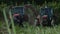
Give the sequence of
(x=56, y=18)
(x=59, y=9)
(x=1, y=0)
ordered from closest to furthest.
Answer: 1. (x=56, y=18)
2. (x=59, y=9)
3. (x=1, y=0)

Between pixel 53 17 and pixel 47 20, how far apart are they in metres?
0.39

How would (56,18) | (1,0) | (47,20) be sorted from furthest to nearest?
1. (1,0)
2. (56,18)
3. (47,20)

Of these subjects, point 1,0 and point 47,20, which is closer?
point 47,20

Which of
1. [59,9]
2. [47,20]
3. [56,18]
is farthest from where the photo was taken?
[59,9]

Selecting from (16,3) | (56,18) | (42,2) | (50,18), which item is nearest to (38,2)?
(42,2)

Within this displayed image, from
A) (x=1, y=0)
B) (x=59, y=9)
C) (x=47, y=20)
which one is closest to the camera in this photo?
(x=47, y=20)

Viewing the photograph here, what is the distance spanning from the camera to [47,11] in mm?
5879

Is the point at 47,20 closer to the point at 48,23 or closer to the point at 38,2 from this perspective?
the point at 48,23

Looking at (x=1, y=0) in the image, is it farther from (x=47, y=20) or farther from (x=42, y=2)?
(x=47, y=20)

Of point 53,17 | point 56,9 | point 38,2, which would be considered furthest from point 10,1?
point 53,17

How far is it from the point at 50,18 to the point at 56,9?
46.7 inches

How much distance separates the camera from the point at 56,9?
22.9 ft

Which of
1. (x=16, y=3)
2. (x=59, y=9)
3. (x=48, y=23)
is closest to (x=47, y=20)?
(x=48, y=23)

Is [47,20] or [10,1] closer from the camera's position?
[47,20]
